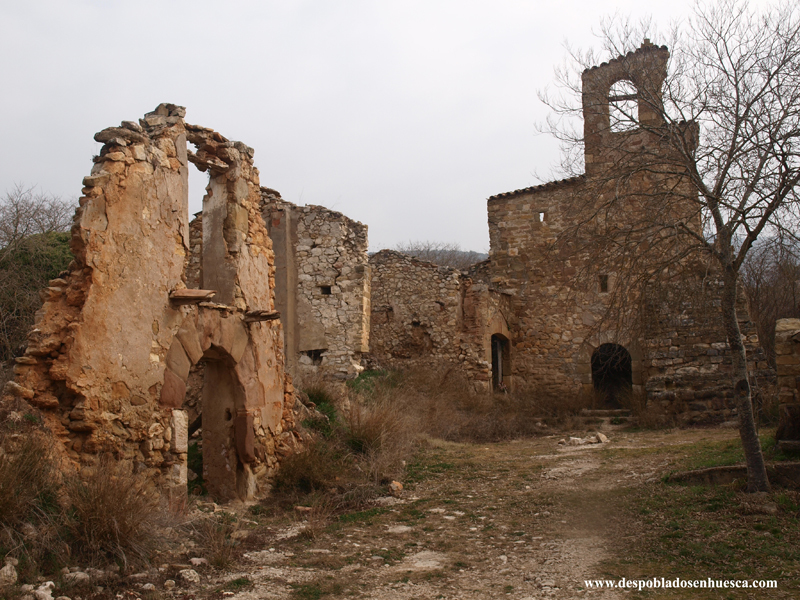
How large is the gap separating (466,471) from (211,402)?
354 cm

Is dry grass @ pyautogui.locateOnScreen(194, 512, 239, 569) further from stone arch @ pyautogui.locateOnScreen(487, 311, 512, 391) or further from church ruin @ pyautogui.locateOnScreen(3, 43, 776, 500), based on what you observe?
stone arch @ pyautogui.locateOnScreen(487, 311, 512, 391)

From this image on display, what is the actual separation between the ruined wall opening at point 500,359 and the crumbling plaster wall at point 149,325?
1044 centimetres

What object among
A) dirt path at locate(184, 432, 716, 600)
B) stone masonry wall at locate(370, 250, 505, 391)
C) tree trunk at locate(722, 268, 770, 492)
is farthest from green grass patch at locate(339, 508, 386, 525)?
stone masonry wall at locate(370, 250, 505, 391)

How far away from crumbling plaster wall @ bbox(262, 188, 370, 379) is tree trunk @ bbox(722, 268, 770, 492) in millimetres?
7187

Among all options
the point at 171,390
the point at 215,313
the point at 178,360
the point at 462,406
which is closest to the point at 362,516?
the point at 171,390

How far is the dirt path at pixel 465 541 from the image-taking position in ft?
14.4

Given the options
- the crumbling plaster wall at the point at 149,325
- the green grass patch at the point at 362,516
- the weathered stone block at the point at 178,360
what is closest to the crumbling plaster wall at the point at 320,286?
the crumbling plaster wall at the point at 149,325

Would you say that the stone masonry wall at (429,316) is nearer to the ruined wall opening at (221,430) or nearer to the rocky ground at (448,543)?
the rocky ground at (448,543)

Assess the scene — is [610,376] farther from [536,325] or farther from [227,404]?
[227,404]

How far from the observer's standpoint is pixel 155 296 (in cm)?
574

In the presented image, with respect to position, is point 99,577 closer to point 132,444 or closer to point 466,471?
point 132,444

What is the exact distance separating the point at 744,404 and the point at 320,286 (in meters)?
8.12

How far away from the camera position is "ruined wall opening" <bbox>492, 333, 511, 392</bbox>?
17062 mm

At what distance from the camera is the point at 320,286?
12.6 meters
